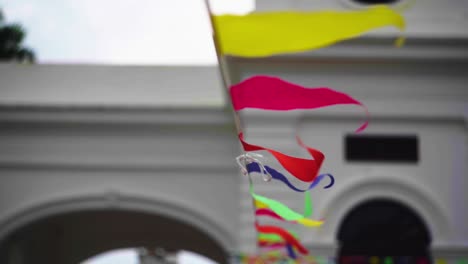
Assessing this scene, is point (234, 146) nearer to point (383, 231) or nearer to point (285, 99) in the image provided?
point (383, 231)

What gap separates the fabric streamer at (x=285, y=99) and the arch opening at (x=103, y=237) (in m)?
8.75

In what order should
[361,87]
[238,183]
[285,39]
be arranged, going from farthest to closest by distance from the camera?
[238,183]
[361,87]
[285,39]

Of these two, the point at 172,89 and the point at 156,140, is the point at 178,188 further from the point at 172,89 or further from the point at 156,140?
the point at 172,89

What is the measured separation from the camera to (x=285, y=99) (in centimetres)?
353

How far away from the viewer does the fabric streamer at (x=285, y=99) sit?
346 centimetres

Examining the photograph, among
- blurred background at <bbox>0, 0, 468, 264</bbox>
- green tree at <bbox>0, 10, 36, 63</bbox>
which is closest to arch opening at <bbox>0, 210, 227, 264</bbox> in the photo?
blurred background at <bbox>0, 0, 468, 264</bbox>

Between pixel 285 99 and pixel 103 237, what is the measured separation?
34.3 ft

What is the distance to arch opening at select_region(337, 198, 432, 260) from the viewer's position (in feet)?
30.1

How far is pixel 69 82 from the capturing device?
11312 mm

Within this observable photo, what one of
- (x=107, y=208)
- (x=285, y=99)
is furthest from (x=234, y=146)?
(x=285, y=99)

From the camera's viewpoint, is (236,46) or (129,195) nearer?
(236,46)

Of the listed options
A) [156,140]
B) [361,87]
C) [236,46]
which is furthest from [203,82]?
[236,46]

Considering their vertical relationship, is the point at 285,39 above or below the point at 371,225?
below

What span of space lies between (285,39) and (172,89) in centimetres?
776
